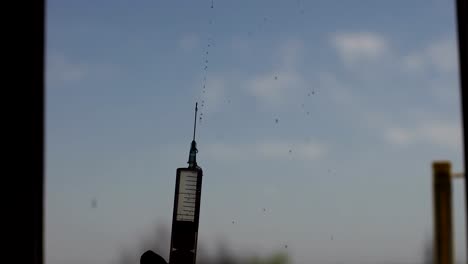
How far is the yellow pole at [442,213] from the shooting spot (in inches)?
37.5

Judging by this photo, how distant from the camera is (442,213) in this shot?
0.97m

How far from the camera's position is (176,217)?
169cm

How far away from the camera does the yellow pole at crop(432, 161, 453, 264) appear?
Result: 95cm
